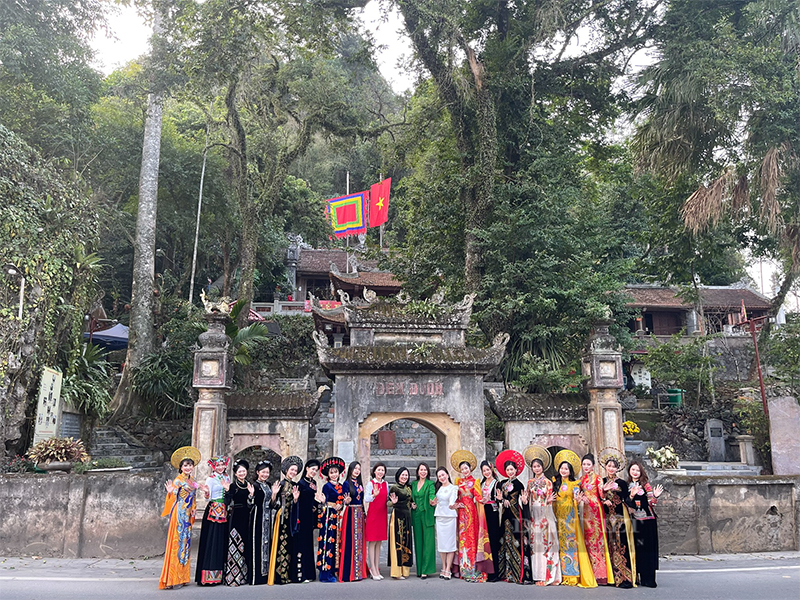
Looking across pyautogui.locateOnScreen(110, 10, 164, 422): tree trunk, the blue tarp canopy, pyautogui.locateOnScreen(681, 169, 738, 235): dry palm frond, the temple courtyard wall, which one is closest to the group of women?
the temple courtyard wall

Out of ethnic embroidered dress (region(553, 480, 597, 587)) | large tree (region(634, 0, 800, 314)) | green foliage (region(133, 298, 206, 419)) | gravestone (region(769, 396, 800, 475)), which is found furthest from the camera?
green foliage (region(133, 298, 206, 419))

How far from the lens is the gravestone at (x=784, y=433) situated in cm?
1162

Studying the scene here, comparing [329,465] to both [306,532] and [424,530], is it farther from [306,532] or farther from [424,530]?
[424,530]

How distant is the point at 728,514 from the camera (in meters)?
8.89

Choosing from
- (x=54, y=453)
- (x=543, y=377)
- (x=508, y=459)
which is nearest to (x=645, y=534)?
(x=508, y=459)

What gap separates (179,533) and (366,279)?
76.4ft

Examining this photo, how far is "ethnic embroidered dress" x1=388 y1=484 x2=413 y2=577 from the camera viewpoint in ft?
23.7

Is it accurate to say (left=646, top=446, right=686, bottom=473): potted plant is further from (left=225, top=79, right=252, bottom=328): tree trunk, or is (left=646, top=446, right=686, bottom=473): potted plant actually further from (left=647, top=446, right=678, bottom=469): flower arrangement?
(left=225, top=79, right=252, bottom=328): tree trunk

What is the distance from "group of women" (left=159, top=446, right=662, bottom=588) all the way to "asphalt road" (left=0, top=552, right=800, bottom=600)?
235 mm

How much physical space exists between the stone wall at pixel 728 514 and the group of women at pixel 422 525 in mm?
2338

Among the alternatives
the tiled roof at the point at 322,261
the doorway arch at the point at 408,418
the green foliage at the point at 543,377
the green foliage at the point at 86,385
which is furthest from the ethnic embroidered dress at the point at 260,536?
the tiled roof at the point at 322,261

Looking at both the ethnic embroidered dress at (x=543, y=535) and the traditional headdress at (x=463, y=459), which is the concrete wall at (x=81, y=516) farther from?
the ethnic embroidered dress at (x=543, y=535)

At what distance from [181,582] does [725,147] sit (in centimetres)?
1519

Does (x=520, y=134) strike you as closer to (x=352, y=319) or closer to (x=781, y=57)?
(x=781, y=57)
